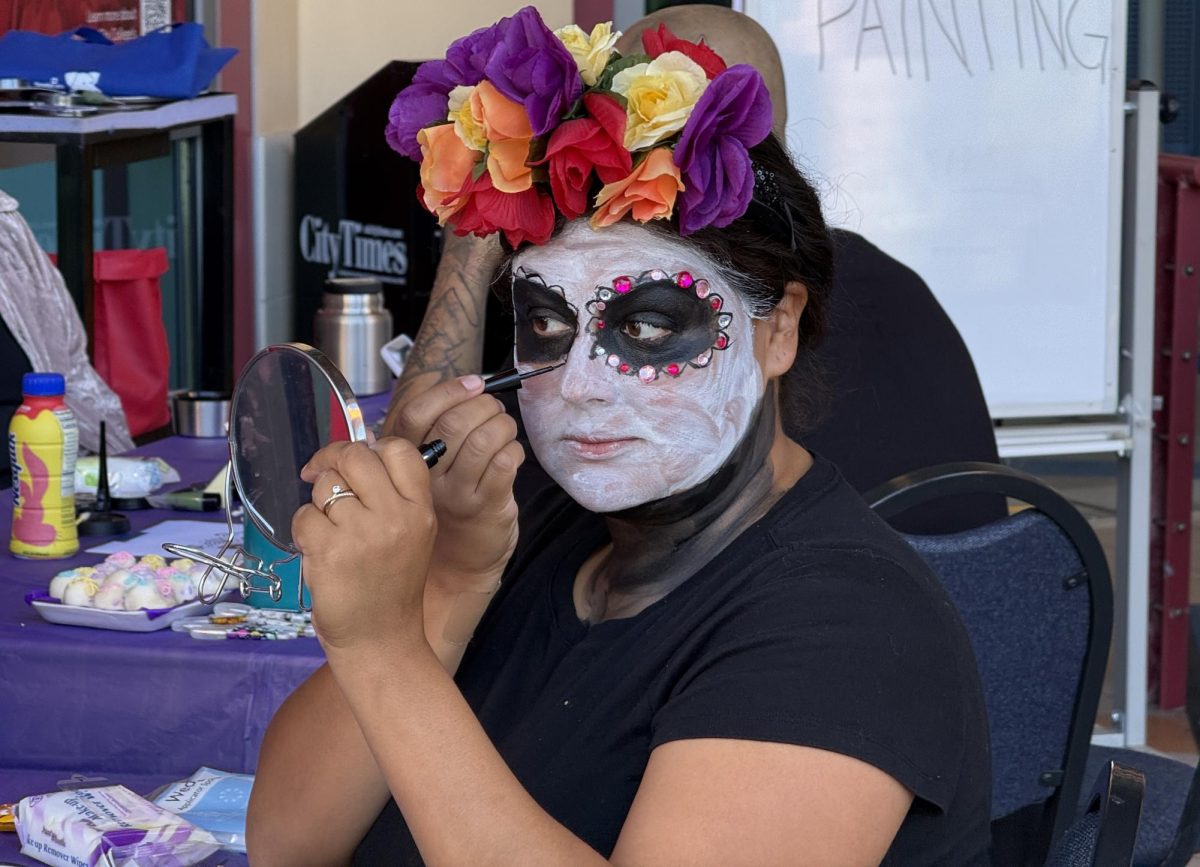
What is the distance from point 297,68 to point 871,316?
3.74 metres

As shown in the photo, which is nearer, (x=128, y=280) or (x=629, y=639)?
(x=629, y=639)

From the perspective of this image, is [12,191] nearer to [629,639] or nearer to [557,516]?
[557,516]

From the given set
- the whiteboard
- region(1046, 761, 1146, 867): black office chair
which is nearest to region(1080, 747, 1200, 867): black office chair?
region(1046, 761, 1146, 867): black office chair

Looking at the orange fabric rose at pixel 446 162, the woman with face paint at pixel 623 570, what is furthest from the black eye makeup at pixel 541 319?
the orange fabric rose at pixel 446 162

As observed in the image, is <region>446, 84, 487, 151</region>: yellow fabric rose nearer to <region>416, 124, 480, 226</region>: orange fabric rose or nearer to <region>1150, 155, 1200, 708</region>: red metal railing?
<region>416, 124, 480, 226</region>: orange fabric rose

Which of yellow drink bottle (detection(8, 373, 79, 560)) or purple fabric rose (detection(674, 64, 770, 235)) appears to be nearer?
purple fabric rose (detection(674, 64, 770, 235))

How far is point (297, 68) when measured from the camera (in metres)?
5.72

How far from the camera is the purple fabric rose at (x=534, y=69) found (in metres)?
1.31

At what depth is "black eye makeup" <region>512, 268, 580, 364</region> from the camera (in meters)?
1.45

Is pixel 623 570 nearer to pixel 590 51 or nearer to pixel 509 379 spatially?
pixel 509 379

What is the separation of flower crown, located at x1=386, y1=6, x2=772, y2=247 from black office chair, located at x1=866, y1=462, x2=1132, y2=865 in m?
0.67

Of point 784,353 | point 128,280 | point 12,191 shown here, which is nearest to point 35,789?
point 784,353

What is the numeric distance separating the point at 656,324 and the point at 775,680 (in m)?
0.37

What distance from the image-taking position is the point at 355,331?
3582 mm
